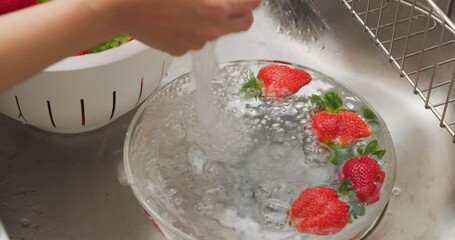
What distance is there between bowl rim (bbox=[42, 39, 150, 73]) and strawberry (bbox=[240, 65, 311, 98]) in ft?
0.53

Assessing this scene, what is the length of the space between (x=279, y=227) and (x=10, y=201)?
304 mm

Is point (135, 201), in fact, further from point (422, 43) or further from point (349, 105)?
point (422, 43)

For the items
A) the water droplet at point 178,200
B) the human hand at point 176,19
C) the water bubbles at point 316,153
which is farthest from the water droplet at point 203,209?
the human hand at point 176,19

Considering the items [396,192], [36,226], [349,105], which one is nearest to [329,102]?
[349,105]

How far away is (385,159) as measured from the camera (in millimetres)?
697

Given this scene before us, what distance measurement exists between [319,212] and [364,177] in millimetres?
60

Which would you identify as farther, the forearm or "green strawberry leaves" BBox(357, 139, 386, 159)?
"green strawberry leaves" BBox(357, 139, 386, 159)

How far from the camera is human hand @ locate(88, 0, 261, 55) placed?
0.48 metres

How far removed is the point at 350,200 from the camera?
667 millimetres

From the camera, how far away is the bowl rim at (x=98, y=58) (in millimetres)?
649

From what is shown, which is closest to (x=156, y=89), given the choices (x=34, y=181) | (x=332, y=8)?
(x=34, y=181)

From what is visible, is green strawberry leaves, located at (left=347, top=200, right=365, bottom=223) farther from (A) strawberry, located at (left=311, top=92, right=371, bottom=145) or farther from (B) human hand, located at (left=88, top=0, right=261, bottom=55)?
(B) human hand, located at (left=88, top=0, right=261, bottom=55)

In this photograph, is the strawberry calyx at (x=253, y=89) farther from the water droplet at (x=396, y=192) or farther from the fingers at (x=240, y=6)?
the fingers at (x=240, y=6)

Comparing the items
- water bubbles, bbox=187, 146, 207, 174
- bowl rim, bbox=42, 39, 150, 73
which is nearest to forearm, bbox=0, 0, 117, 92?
bowl rim, bbox=42, 39, 150, 73
